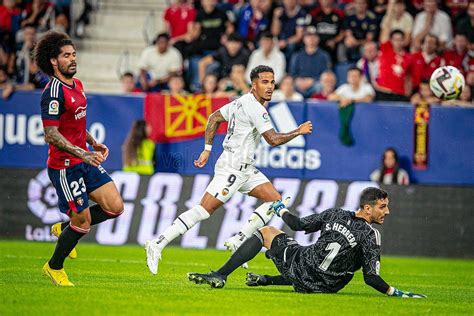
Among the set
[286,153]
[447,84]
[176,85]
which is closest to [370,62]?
[286,153]

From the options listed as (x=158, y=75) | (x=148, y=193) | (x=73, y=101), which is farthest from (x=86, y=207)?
(x=158, y=75)

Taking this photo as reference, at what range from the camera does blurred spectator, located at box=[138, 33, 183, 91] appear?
70.5 feet

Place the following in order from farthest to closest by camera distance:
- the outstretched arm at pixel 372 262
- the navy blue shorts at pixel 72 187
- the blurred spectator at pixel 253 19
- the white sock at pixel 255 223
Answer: the blurred spectator at pixel 253 19, the white sock at pixel 255 223, the navy blue shorts at pixel 72 187, the outstretched arm at pixel 372 262

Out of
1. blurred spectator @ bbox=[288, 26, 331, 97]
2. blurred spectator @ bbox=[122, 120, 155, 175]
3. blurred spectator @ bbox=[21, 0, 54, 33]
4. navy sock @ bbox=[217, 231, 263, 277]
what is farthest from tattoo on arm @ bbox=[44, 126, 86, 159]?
blurred spectator @ bbox=[21, 0, 54, 33]

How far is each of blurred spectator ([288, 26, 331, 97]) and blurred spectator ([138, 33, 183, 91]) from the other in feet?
8.27

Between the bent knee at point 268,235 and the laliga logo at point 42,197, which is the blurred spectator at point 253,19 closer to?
the laliga logo at point 42,197

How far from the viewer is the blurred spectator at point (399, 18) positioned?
2147 centimetres

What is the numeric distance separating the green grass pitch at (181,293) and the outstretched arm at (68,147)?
4.48 feet

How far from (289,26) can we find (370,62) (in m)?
2.13

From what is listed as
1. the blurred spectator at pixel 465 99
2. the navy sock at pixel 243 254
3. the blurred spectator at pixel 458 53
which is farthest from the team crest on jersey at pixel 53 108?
the blurred spectator at pixel 458 53

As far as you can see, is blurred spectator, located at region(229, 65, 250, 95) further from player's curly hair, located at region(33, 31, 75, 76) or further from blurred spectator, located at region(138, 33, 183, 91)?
player's curly hair, located at region(33, 31, 75, 76)

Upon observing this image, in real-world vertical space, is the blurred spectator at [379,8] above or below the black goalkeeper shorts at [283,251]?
above

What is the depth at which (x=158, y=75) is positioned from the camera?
70.9 feet

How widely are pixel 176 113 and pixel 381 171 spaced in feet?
13.4
